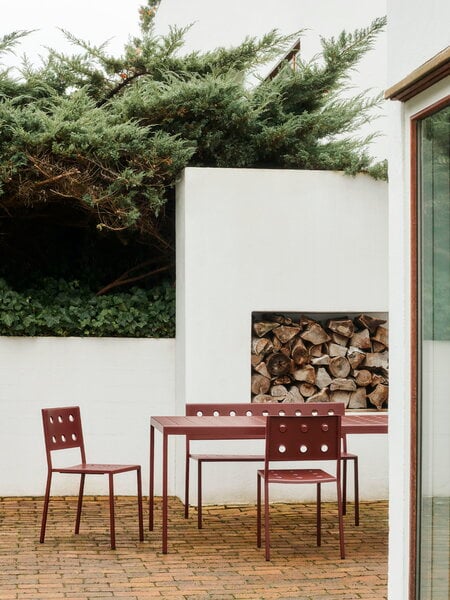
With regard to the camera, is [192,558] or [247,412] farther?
[247,412]

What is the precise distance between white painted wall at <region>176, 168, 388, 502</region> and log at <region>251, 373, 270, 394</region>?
10cm

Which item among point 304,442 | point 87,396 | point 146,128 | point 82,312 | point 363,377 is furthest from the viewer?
point 82,312

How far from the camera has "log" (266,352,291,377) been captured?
9.38m

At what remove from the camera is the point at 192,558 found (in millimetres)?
6992

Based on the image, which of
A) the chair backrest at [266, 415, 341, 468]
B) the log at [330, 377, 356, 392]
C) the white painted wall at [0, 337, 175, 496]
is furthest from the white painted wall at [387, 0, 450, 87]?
the white painted wall at [0, 337, 175, 496]

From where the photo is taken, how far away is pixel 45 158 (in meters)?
9.22

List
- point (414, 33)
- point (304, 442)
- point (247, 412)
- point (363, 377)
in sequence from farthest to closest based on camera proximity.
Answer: point (363, 377), point (247, 412), point (304, 442), point (414, 33)

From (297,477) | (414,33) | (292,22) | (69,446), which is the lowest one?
(297,477)

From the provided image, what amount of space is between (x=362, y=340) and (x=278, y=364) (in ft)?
2.83

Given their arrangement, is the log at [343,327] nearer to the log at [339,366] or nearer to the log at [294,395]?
the log at [339,366]

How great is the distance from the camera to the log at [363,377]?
9531mm

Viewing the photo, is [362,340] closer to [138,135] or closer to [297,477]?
[297,477]

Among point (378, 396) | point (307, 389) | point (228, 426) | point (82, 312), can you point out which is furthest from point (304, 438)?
point (82, 312)

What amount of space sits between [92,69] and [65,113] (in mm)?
1297
